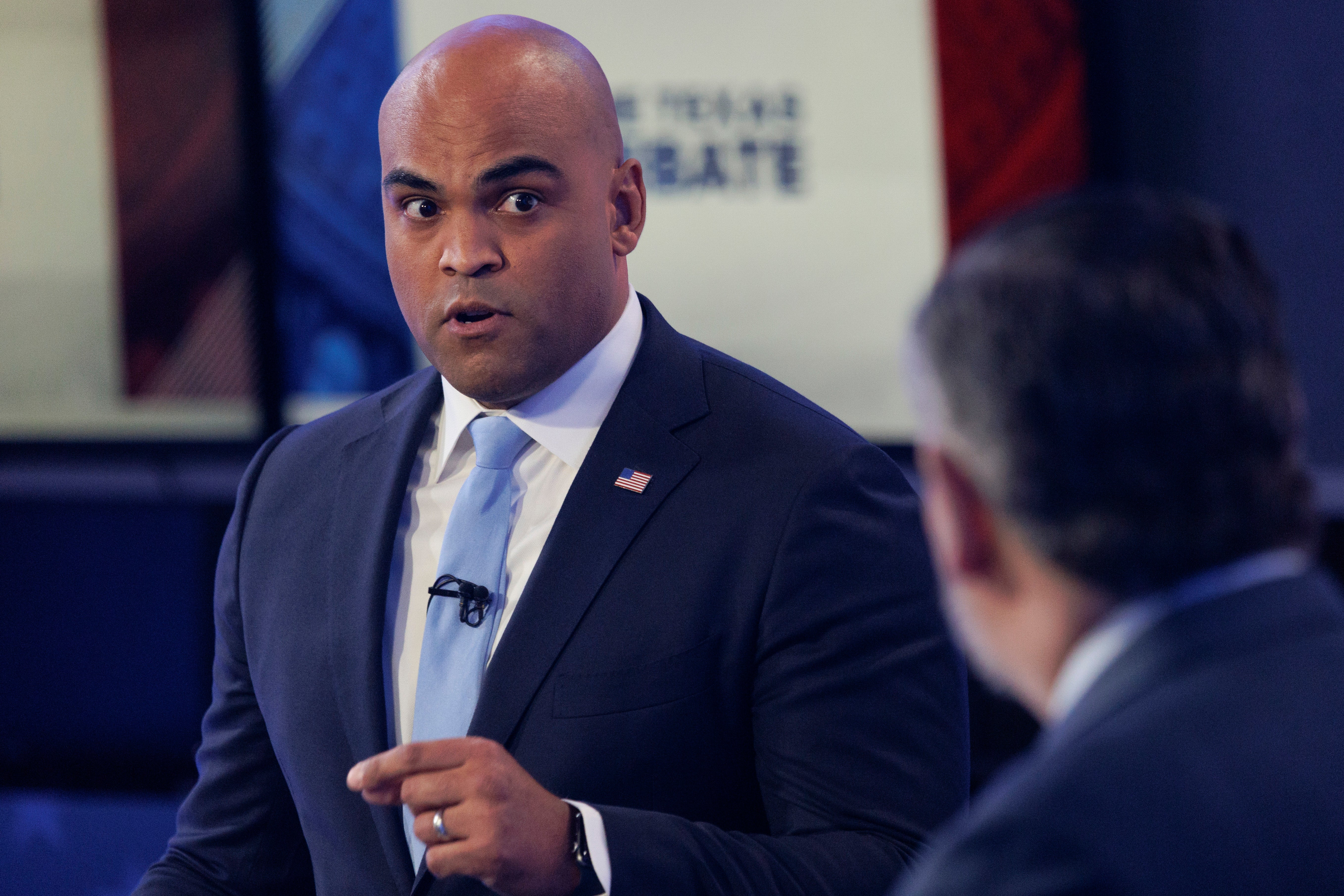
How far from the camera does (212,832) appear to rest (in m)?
1.70

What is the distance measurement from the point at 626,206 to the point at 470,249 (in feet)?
0.76

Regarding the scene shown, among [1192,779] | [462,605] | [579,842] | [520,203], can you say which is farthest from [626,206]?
[1192,779]

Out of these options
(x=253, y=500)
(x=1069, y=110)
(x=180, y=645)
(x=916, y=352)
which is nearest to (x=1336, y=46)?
(x=1069, y=110)

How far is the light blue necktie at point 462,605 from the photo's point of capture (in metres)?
1.53

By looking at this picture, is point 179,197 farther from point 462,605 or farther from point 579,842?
point 579,842

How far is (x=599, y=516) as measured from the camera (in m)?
1.55

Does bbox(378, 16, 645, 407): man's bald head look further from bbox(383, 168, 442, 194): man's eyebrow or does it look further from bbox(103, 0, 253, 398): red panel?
bbox(103, 0, 253, 398): red panel

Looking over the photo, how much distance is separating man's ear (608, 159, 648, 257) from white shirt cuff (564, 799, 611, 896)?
639 mm

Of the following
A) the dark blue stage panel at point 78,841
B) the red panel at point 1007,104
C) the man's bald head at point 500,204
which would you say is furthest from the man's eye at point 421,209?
the dark blue stage panel at point 78,841

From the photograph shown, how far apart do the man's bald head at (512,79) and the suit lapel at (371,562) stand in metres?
0.36

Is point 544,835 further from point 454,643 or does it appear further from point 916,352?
point 916,352

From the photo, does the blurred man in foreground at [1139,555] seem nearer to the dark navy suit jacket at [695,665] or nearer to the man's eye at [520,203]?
the dark navy suit jacket at [695,665]

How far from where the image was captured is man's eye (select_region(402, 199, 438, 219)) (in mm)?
1597

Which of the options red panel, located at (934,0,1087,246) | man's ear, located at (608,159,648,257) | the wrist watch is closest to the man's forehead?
man's ear, located at (608,159,648,257)
